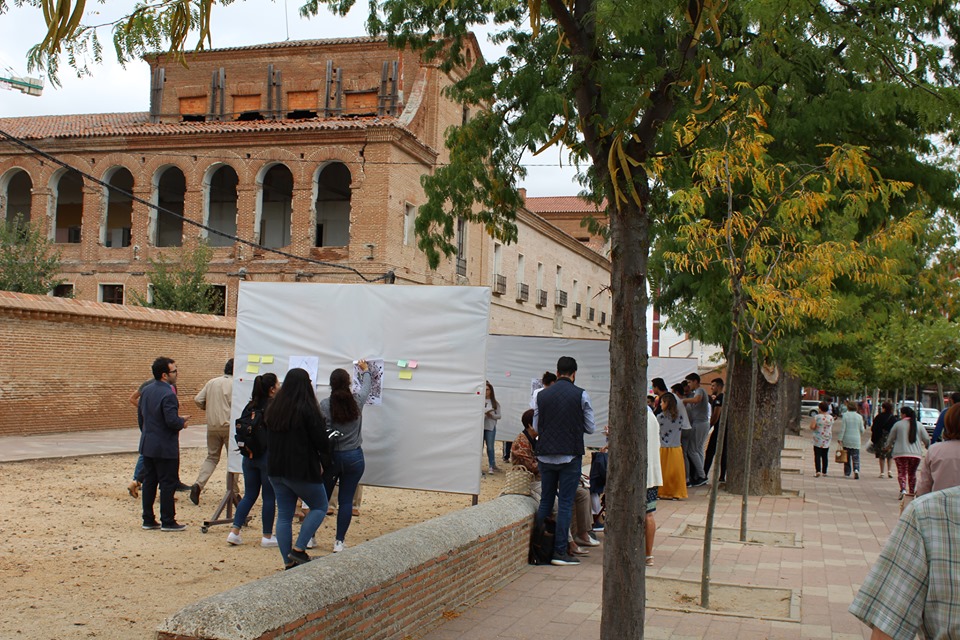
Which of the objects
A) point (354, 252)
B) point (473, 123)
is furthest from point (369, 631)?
point (354, 252)

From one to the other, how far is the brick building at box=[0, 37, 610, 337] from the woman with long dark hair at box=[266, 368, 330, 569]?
24205 mm

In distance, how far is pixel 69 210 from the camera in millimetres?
38719

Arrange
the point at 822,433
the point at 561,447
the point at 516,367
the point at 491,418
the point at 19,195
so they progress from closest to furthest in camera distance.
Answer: the point at 561,447 < the point at 491,418 < the point at 516,367 < the point at 822,433 < the point at 19,195

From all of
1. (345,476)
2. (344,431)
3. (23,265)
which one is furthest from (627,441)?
(23,265)

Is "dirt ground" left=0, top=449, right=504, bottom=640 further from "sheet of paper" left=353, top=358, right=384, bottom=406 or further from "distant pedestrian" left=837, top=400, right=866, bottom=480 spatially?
"distant pedestrian" left=837, top=400, right=866, bottom=480

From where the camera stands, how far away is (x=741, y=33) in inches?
286

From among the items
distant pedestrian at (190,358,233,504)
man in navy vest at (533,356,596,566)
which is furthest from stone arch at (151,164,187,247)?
man in navy vest at (533,356,596,566)

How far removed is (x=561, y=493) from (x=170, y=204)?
32243 millimetres

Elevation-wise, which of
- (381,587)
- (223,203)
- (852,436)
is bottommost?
(381,587)

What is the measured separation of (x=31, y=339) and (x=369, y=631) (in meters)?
16.4

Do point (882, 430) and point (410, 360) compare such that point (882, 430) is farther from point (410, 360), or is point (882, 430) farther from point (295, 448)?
point (295, 448)

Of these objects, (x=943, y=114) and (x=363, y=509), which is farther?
(x=363, y=509)

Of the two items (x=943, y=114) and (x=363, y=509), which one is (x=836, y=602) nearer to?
(x=943, y=114)

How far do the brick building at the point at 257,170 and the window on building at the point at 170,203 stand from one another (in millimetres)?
72
